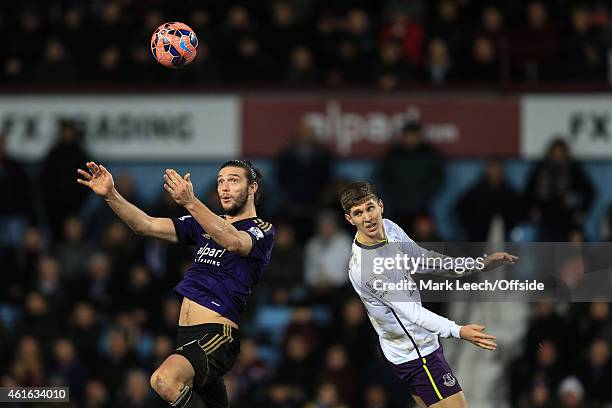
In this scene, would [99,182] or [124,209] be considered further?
[124,209]

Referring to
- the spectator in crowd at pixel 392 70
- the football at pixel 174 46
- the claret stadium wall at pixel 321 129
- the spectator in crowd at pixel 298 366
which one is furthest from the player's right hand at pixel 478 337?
the spectator in crowd at pixel 392 70

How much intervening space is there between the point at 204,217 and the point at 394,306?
1.53 meters

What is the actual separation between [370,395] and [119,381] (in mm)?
2721

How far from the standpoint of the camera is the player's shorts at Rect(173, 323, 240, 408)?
9984mm

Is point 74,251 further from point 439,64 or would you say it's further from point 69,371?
point 439,64

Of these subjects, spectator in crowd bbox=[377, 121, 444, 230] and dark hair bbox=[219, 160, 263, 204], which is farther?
spectator in crowd bbox=[377, 121, 444, 230]

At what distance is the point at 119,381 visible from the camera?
50.5ft

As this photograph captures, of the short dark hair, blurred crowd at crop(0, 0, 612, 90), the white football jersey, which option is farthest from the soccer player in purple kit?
blurred crowd at crop(0, 0, 612, 90)

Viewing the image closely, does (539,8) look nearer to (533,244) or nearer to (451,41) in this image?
(451,41)

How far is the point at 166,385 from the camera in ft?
31.7

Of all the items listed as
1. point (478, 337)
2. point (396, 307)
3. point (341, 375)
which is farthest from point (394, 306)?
point (341, 375)

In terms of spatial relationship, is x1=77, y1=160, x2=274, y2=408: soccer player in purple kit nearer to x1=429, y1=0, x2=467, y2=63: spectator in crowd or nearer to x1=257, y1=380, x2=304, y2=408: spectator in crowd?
x1=257, y1=380, x2=304, y2=408: spectator in crowd

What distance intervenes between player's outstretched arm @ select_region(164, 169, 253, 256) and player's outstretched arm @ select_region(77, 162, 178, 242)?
677 mm

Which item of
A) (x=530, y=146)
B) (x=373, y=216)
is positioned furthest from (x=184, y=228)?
(x=530, y=146)
